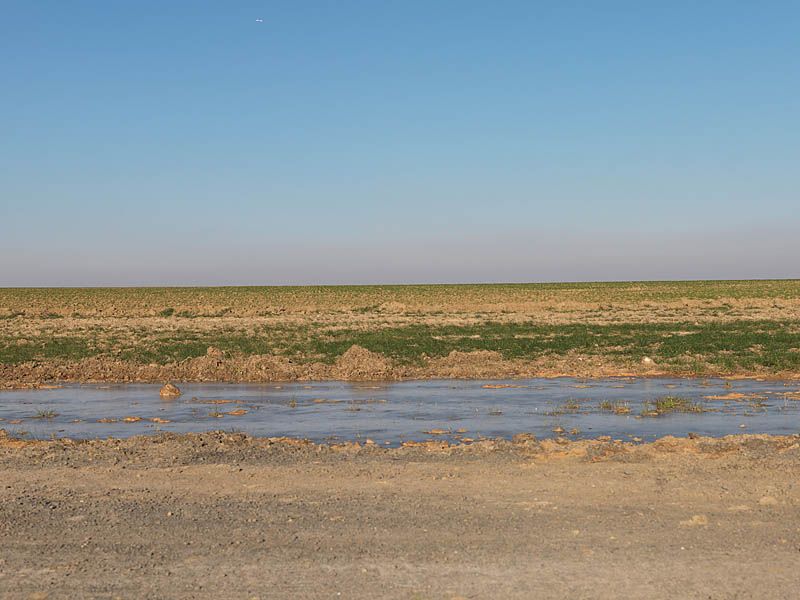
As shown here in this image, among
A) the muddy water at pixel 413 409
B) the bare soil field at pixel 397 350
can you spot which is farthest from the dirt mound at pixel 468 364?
the muddy water at pixel 413 409

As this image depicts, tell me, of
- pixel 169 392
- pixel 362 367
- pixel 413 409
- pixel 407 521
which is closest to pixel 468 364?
pixel 362 367

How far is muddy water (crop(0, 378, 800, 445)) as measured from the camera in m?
16.2

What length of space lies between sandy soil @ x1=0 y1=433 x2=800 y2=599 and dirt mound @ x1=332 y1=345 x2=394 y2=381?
12.3 metres

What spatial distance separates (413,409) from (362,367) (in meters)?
7.62

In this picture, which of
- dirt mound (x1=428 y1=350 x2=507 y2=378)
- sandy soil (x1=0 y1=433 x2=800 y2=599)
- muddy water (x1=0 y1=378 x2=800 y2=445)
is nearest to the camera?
sandy soil (x1=0 y1=433 x2=800 y2=599)

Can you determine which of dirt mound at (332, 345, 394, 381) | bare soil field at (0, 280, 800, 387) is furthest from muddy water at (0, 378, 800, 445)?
bare soil field at (0, 280, 800, 387)

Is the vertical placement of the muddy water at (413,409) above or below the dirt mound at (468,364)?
below

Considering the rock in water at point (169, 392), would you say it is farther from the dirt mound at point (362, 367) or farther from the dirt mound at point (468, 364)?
the dirt mound at point (468, 364)

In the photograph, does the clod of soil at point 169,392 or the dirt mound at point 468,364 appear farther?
the dirt mound at point 468,364

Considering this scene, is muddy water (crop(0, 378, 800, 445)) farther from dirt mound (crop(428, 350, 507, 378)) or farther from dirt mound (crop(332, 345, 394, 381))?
dirt mound (crop(428, 350, 507, 378))

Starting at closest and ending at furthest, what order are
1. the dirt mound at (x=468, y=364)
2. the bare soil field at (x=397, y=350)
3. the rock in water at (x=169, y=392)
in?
the rock in water at (x=169, y=392) < the dirt mound at (x=468, y=364) < the bare soil field at (x=397, y=350)

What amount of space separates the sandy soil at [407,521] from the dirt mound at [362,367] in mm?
12319

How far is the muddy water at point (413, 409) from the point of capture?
1620cm

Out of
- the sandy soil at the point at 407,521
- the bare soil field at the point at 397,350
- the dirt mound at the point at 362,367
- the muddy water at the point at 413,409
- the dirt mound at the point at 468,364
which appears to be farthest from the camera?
the bare soil field at the point at 397,350
